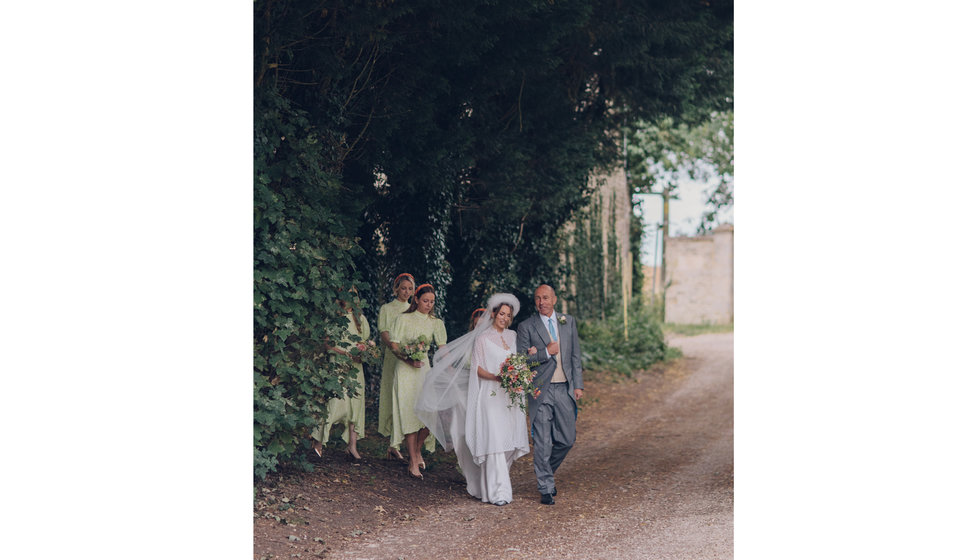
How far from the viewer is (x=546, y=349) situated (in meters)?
8.45

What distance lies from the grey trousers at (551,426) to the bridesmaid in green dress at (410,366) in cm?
129

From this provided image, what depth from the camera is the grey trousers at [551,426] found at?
841 cm

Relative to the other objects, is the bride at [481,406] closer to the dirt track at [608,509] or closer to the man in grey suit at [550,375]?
the man in grey suit at [550,375]

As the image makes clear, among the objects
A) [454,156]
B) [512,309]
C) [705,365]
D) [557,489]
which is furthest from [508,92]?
[705,365]

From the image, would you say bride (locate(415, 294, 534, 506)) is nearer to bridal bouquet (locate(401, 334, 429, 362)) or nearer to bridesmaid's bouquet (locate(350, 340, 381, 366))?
bridal bouquet (locate(401, 334, 429, 362))

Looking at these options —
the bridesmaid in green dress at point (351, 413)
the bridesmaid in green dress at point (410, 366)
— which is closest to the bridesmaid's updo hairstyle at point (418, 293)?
the bridesmaid in green dress at point (410, 366)

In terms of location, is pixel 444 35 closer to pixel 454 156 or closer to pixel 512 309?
pixel 454 156

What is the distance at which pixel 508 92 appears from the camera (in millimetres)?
12633

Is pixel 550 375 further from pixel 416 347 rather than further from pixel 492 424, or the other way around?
pixel 416 347

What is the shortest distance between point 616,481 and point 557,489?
0.71m

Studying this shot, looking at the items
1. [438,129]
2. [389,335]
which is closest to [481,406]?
[389,335]

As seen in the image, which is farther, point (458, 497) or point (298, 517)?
point (458, 497)

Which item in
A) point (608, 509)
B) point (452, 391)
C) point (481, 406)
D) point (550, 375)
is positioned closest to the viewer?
point (608, 509)

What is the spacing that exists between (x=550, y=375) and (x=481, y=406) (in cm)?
68
